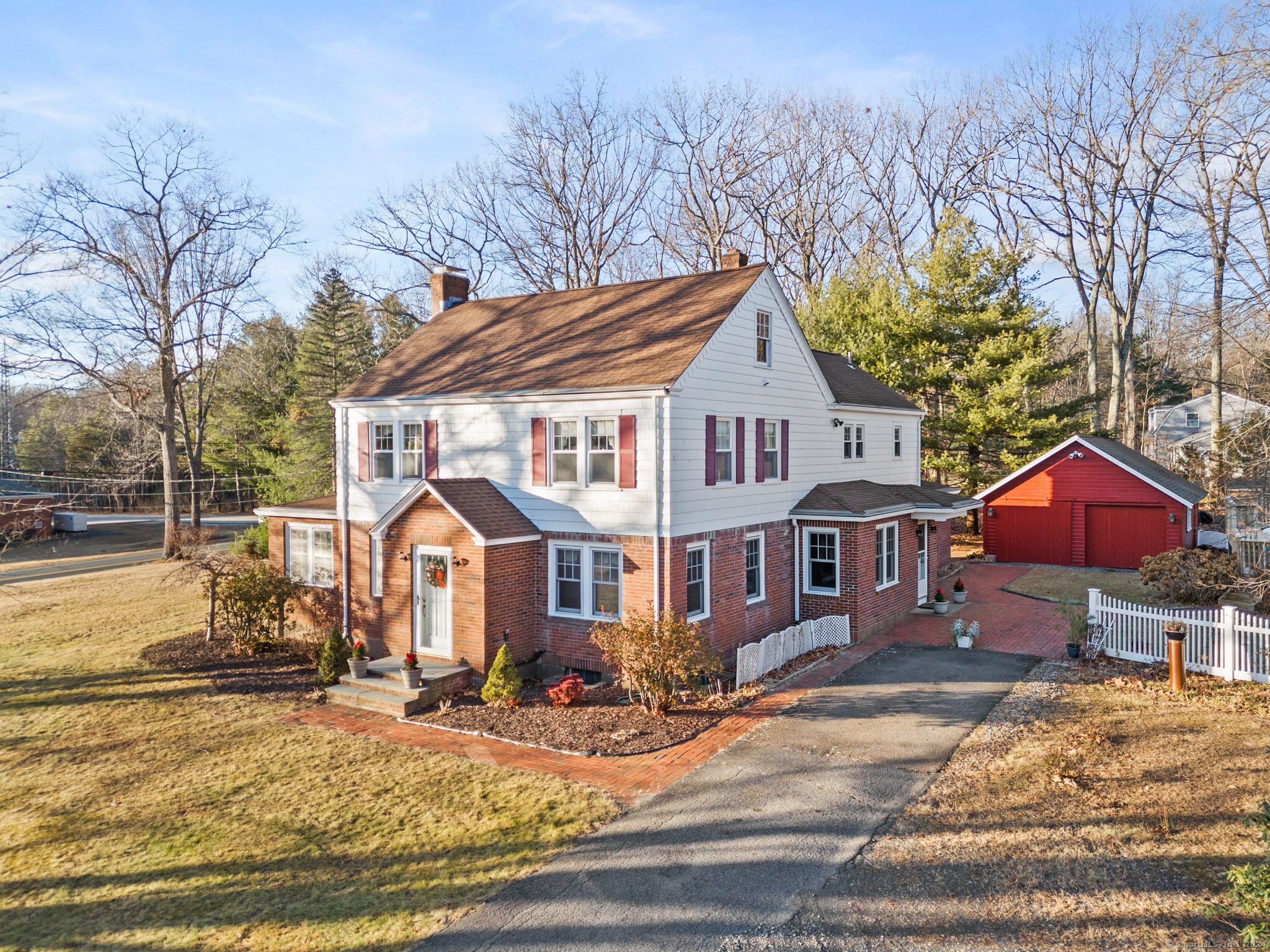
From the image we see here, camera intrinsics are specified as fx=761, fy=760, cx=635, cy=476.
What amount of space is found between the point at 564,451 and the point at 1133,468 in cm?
2037

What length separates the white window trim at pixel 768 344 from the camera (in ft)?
56.2

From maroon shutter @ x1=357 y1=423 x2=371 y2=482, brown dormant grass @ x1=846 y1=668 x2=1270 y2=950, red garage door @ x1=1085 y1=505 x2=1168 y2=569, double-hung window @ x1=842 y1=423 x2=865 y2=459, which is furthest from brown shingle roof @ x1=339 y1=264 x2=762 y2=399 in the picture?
red garage door @ x1=1085 y1=505 x2=1168 y2=569

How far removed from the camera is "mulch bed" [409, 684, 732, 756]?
1205 cm

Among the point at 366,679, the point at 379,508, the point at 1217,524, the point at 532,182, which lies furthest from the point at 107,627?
the point at 1217,524

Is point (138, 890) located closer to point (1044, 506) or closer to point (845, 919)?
point (845, 919)

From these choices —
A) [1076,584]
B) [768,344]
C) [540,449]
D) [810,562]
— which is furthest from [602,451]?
[1076,584]

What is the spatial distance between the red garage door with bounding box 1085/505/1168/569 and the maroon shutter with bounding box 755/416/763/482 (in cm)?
1609

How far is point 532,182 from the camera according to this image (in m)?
40.4

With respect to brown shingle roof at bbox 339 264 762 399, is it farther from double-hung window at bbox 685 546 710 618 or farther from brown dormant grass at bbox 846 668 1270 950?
brown dormant grass at bbox 846 668 1270 950

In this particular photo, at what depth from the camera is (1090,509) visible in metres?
26.7

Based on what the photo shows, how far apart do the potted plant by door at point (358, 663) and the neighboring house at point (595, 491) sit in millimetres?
1174

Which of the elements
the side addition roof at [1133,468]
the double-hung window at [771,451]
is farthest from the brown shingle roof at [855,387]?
the side addition roof at [1133,468]

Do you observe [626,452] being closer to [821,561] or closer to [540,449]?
[540,449]

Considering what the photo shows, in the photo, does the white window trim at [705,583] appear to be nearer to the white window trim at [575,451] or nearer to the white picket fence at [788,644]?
the white picket fence at [788,644]
